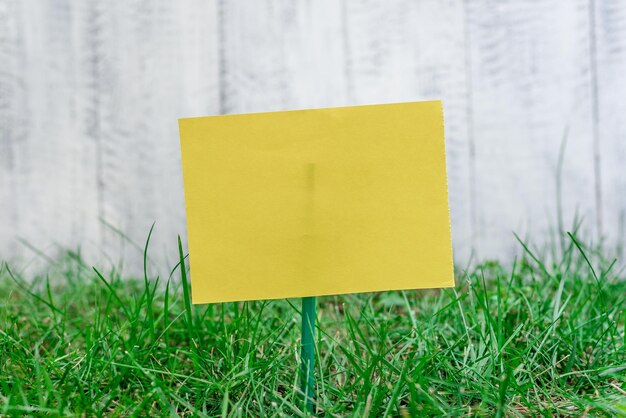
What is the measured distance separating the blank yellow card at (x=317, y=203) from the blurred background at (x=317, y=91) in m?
0.77

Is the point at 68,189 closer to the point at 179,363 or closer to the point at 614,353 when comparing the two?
the point at 179,363

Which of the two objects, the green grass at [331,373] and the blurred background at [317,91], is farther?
the blurred background at [317,91]

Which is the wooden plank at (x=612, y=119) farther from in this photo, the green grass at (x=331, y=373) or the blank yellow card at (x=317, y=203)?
the blank yellow card at (x=317, y=203)

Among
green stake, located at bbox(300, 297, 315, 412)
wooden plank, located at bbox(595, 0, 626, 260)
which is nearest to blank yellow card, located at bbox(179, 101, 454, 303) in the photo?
green stake, located at bbox(300, 297, 315, 412)

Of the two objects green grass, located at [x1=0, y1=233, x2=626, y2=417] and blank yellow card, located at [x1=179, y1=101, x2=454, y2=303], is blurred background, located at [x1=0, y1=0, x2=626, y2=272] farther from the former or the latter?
blank yellow card, located at [x1=179, y1=101, x2=454, y2=303]

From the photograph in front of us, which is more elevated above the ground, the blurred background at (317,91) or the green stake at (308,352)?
the blurred background at (317,91)

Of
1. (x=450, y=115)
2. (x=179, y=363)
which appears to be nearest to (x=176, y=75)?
(x=450, y=115)

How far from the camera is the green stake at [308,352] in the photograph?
466 mm

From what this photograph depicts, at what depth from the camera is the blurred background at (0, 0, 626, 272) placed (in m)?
A: 1.19

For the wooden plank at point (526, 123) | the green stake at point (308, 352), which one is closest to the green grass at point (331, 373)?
the green stake at point (308, 352)

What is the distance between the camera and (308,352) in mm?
478

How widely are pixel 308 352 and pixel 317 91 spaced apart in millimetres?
857

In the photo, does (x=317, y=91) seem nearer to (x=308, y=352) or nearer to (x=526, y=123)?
(x=526, y=123)

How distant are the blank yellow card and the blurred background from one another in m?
0.77
